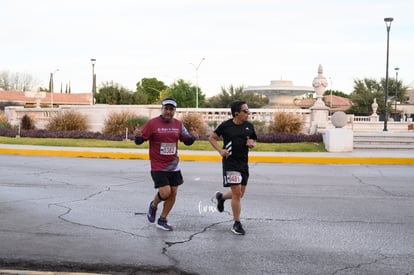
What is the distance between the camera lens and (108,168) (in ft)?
47.0

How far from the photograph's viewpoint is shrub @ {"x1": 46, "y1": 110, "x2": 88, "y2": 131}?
86.2ft

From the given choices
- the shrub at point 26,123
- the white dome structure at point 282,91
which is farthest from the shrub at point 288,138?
the shrub at point 26,123

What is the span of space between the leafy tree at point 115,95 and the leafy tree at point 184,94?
5.30 metres

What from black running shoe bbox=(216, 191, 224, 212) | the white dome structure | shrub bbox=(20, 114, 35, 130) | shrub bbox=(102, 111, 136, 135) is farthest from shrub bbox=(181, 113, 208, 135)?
black running shoe bbox=(216, 191, 224, 212)

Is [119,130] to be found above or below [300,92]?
below

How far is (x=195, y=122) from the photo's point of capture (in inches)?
930

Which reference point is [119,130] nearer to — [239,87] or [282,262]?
[282,262]

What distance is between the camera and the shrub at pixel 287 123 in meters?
22.8

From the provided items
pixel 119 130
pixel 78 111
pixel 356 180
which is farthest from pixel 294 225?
pixel 78 111

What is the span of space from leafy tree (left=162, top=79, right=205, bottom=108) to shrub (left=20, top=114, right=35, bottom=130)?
38.5 m

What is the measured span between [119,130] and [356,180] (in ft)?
49.0

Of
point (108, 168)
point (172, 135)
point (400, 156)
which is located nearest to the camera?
point (172, 135)

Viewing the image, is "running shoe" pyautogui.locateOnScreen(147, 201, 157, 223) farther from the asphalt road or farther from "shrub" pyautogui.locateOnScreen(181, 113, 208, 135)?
"shrub" pyautogui.locateOnScreen(181, 113, 208, 135)

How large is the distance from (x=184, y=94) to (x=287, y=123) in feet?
151
